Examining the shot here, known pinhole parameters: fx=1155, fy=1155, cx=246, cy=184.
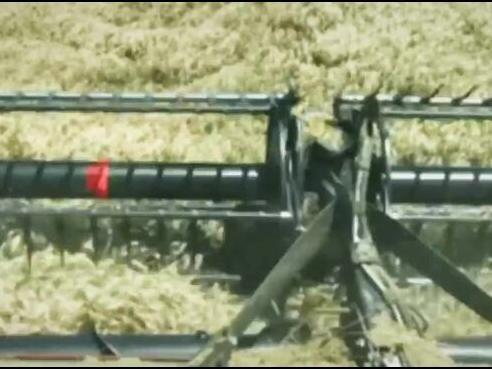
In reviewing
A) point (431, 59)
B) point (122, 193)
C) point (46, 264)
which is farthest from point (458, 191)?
point (431, 59)

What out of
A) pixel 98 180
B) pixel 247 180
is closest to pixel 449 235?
pixel 247 180

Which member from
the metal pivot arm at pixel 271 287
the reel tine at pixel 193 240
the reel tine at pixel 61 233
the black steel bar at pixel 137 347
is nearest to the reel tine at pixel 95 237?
the reel tine at pixel 61 233

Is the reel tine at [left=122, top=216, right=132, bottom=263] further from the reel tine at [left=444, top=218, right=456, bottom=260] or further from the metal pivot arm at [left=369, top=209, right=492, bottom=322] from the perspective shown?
the metal pivot arm at [left=369, top=209, right=492, bottom=322]

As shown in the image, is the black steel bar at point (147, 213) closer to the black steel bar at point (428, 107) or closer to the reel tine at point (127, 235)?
the reel tine at point (127, 235)

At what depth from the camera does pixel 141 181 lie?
12.8 ft

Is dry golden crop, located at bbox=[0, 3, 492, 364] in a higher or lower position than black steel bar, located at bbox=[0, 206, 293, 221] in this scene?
higher

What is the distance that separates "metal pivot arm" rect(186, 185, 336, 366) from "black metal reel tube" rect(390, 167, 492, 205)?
3.66 ft

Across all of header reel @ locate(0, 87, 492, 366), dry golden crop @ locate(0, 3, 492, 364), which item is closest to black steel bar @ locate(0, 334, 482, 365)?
header reel @ locate(0, 87, 492, 366)

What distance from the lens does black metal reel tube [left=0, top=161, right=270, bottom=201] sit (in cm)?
389

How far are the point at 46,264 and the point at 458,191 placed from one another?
141 cm

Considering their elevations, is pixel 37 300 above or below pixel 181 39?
below

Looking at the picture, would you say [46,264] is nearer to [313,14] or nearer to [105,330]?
[105,330]

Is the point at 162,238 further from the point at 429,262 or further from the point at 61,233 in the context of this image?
the point at 429,262

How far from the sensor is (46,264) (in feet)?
12.7
